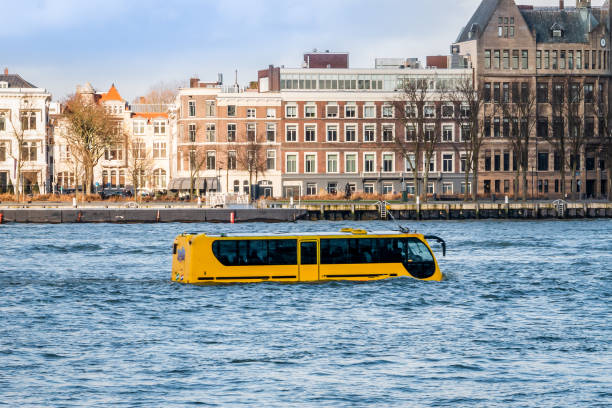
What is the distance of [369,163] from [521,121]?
19.3 m

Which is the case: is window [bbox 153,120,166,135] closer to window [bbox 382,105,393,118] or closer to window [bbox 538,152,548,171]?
window [bbox 382,105,393,118]

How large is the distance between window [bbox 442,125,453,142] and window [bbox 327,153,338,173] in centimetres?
1397

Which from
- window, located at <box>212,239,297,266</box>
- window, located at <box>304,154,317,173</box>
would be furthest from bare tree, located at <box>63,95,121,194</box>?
window, located at <box>212,239,297,266</box>

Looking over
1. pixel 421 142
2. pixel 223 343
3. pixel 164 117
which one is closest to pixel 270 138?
pixel 421 142

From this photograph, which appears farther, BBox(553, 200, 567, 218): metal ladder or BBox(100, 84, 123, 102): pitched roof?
BBox(100, 84, 123, 102): pitched roof

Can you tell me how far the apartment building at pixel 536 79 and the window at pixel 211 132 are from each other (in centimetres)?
3399

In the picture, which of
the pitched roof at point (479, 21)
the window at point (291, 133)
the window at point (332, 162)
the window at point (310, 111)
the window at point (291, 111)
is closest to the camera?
the window at point (310, 111)

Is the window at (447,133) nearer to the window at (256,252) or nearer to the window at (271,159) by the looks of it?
the window at (271,159)

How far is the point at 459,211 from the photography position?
111500 mm

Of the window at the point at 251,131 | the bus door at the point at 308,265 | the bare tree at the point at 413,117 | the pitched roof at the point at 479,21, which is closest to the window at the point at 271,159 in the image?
the window at the point at 251,131

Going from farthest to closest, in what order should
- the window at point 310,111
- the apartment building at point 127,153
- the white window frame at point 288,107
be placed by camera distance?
the apartment building at point 127,153 → the white window frame at point 288,107 → the window at point 310,111

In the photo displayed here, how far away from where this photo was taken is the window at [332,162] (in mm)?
138125

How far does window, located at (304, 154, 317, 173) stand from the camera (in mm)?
137875

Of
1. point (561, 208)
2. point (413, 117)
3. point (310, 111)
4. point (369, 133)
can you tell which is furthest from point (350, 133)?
point (561, 208)
